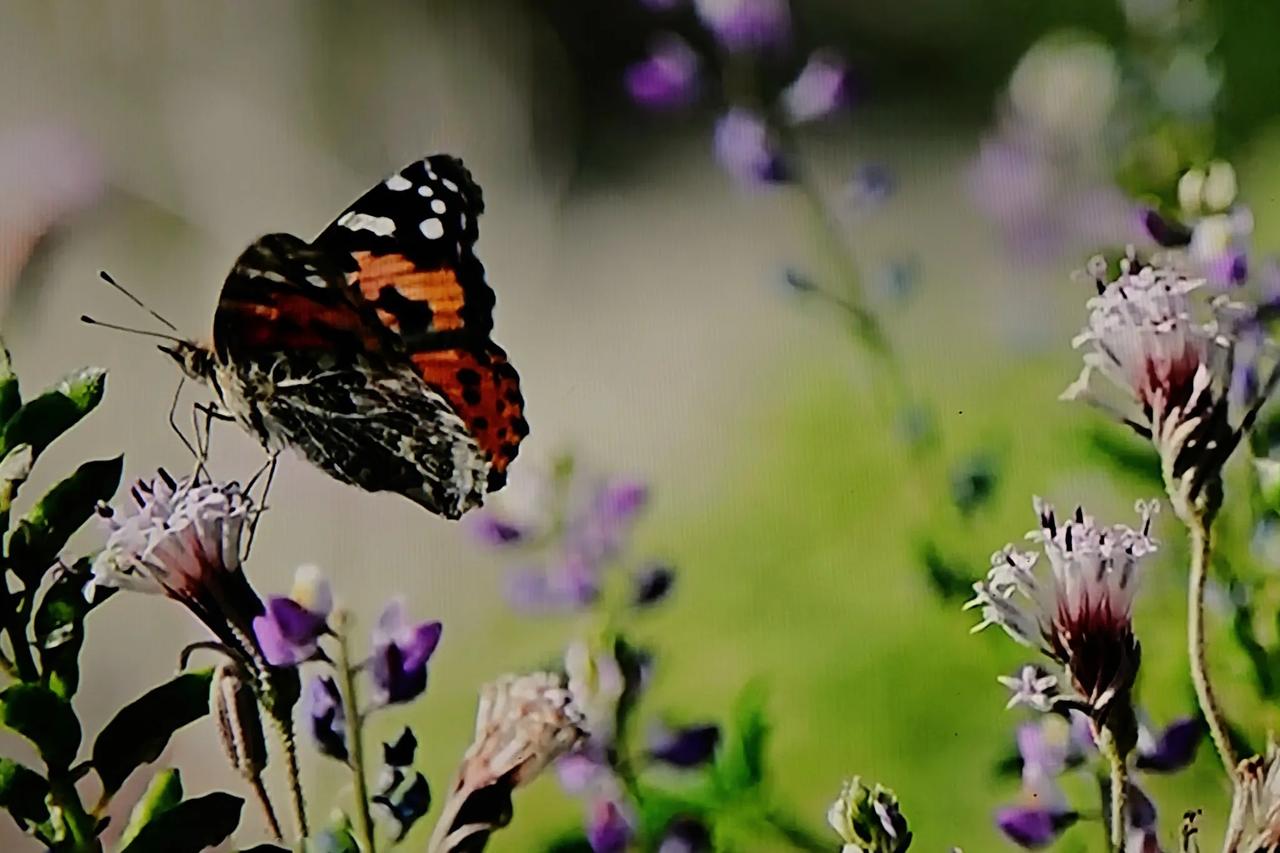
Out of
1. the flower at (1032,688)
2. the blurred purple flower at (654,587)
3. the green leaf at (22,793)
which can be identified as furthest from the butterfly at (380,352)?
the flower at (1032,688)

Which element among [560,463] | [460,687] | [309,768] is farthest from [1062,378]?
[309,768]

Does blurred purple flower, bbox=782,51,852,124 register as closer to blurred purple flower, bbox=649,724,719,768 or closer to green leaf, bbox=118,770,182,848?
blurred purple flower, bbox=649,724,719,768

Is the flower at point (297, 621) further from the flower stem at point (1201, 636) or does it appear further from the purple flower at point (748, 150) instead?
the flower stem at point (1201, 636)

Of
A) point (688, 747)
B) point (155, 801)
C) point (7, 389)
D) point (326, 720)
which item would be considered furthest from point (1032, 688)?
point (7, 389)

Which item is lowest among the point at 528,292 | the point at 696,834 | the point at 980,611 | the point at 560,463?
the point at 696,834

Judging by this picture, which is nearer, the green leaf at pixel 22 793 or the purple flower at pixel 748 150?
the green leaf at pixel 22 793

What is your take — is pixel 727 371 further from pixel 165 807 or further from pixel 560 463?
pixel 165 807

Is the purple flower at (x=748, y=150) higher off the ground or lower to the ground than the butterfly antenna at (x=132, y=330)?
higher
